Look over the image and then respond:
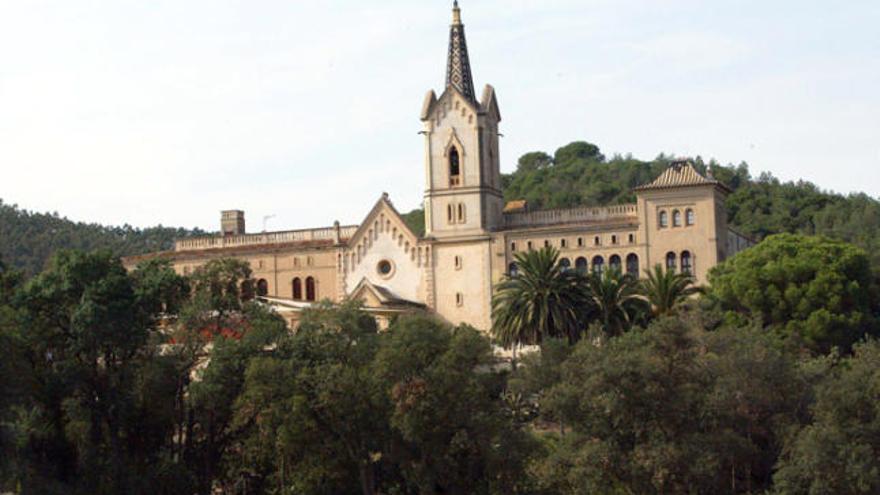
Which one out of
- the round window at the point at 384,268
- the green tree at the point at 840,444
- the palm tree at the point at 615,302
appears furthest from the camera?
the round window at the point at 384,268

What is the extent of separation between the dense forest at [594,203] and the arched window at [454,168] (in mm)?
21254

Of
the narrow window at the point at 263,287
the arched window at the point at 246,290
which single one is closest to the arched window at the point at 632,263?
the arched window at the point at 246,290

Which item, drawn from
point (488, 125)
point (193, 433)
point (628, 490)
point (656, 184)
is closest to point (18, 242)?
point (488, 125)

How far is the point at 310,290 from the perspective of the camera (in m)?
79.2

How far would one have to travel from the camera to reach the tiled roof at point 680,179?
70.5 m

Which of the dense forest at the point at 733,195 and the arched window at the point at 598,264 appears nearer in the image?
the arched window at the point at 598,264

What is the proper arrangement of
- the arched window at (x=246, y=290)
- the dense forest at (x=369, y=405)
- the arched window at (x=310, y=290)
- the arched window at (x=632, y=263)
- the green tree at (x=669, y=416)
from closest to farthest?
the green tree at (x=669, y=416), the dense forest at (x=369, y=405), the arched window at (x=246, y=290), the arched window at (x=632, y=263), the arched window at (x=310, y=290)

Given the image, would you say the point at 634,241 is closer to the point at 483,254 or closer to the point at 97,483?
the point at 483,254

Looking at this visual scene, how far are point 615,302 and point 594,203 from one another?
201 ft

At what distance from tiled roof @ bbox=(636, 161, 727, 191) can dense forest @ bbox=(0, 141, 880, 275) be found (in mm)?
13511

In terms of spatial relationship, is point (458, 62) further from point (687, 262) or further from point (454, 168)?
point (687, 262)

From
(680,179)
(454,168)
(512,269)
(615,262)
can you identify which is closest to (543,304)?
(615,262)

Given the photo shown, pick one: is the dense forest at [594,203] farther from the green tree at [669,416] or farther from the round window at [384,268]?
the green tree at [669,416]

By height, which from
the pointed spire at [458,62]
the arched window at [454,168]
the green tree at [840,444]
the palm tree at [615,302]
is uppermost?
the pointed spire at [458,62]
